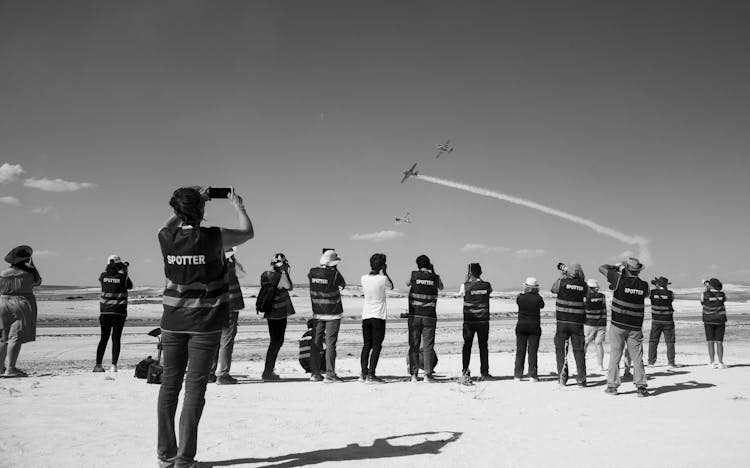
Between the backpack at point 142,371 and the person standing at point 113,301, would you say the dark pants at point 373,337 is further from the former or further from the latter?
the person standing at point 113,301

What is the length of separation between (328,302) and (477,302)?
9.68ft

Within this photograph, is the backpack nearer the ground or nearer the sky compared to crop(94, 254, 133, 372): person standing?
nearer the ground

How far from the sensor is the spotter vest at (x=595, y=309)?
11.4 m

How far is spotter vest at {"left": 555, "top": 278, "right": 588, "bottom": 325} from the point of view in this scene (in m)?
9.67

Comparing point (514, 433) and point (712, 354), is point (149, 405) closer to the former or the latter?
point (514, 433)

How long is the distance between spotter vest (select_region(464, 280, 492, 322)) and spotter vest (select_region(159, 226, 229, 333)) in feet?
21.6

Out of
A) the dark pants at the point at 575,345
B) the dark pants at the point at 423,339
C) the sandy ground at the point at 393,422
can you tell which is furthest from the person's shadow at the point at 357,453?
the dark pants at the point at 575,345

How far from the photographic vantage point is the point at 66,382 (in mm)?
8781

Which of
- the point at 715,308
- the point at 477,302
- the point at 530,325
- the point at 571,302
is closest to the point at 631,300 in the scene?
the point at 571,302

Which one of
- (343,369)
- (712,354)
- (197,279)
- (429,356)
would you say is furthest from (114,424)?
(712,354)

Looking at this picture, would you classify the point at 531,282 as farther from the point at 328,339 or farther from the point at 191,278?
the point at 191,278

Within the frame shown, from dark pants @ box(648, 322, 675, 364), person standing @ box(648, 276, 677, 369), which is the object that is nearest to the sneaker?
person standing @ box(648, 276, 677, 369)

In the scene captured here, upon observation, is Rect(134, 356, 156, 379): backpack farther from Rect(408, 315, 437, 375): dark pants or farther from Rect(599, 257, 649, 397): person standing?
Rect(599, 257, 649, 397): person standing

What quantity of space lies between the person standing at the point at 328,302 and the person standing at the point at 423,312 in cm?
141
